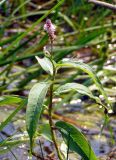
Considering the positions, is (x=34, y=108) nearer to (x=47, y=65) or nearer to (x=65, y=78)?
(x=47, y=65)

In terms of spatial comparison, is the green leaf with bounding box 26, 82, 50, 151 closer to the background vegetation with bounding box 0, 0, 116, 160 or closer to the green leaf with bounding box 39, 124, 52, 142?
the green leaf with bounding box 39, 124, 52, 142

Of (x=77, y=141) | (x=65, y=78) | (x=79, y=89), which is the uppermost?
(x=79, y=89)

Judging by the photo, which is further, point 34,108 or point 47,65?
point 47,65

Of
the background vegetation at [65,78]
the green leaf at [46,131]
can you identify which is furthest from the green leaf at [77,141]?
the background vegetation at [65,78]

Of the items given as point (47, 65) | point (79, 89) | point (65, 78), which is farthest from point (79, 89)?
point (65, 78)

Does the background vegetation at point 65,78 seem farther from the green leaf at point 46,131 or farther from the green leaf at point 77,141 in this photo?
the green leaf at point 77,141

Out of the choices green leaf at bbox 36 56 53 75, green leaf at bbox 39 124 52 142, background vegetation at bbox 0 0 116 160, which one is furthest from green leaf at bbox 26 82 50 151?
background vegetation at bbox 0 0 116 160
